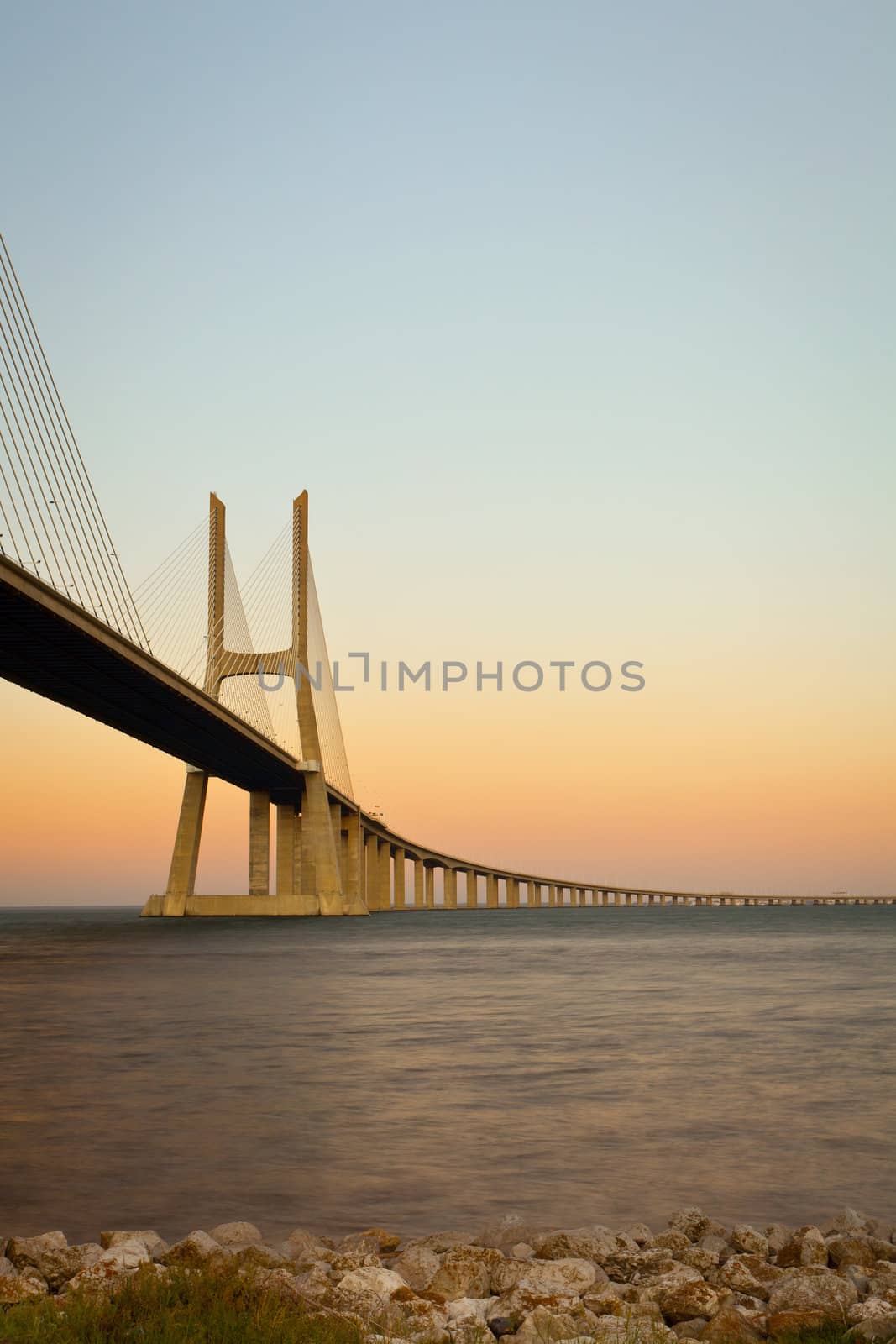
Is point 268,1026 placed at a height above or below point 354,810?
below

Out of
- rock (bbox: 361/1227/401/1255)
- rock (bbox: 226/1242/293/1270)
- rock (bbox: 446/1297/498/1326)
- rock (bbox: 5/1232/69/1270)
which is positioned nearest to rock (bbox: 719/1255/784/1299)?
rock (bbox: 446/1297/498/1326)

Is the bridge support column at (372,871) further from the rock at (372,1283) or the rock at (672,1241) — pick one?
the rock at (372,1283)

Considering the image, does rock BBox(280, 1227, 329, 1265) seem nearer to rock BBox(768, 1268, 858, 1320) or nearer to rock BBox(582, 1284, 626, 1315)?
rock BBox(582, 1284, 626, 1315)

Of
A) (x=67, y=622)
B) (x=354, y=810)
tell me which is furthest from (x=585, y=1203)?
(x=354, y=810)

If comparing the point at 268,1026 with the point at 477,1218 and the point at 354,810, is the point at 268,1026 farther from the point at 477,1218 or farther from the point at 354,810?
the point at 354,810

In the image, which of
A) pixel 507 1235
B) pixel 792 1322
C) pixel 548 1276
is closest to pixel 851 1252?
pixel 792 1322

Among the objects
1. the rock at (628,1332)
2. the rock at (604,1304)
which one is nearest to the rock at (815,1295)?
the rock at (628,1332)

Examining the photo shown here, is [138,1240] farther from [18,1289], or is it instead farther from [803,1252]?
[803,1252]
